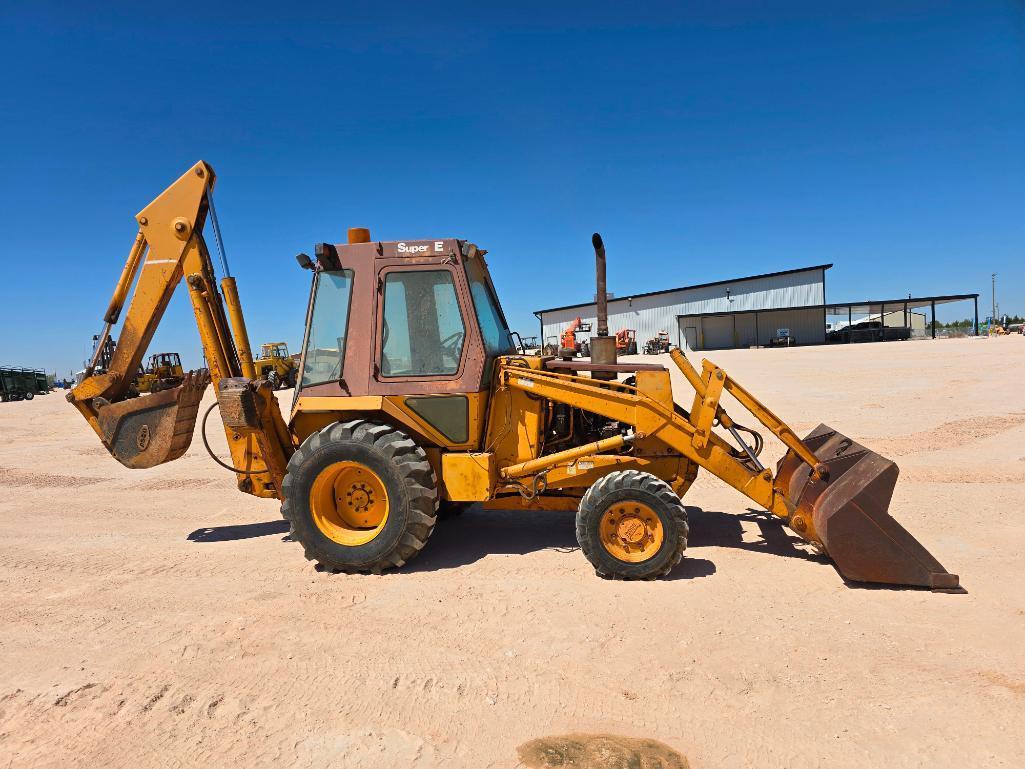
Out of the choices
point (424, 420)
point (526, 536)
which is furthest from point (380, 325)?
point (526, 536)

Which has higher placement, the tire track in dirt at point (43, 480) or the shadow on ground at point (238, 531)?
the tire track in dirt at point (43, 480)

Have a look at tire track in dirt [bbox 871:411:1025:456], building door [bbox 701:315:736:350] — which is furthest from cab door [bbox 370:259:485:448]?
building door [bbox 701:315:736:350]

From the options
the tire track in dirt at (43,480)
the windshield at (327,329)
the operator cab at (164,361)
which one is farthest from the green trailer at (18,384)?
the windshield at (327,329)

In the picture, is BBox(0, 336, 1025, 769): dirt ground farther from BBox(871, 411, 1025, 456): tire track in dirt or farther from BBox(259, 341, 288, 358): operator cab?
BBox(259, 341, 288, 358): operator cab

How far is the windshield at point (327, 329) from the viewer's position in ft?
17.0

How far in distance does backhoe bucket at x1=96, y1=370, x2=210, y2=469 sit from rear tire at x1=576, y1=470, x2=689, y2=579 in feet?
12.7

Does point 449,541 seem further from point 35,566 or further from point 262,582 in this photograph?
point 35,566

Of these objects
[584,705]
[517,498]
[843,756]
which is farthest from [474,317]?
[843,756]

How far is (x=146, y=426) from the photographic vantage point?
568 cm

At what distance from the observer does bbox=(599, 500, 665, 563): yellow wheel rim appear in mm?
4598

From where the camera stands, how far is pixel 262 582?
477cm

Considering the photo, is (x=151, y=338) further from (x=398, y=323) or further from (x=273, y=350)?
(x=273, y=350)

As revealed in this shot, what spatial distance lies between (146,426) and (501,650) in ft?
13.6

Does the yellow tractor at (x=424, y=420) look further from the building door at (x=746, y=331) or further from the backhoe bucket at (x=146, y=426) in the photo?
the building door at (x=746, y=331)
